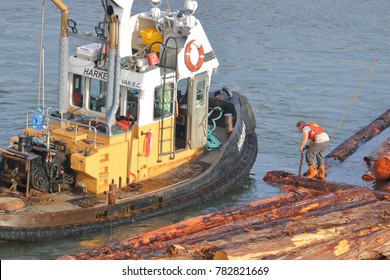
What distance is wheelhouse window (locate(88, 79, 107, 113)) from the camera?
60.7 ft

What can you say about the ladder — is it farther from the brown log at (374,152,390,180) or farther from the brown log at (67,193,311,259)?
the brown log at (374,152,390,180)

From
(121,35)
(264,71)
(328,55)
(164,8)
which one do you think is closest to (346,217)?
(121,35)

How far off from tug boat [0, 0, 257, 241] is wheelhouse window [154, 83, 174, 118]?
17mm

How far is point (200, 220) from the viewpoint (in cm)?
1537

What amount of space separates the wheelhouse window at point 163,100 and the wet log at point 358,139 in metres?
4.30

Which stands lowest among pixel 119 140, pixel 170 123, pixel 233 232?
A: pixel 233 232

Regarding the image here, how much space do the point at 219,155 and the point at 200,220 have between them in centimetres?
427

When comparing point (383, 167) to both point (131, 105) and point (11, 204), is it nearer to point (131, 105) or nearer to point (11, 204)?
point (131, 105)

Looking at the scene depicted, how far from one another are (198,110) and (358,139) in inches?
A: 202

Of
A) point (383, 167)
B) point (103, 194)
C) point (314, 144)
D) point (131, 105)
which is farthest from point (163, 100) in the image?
point (383, 167)

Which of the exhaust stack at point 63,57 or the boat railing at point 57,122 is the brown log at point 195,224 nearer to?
the boat railing at point 57,122

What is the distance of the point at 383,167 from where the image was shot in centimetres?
1980

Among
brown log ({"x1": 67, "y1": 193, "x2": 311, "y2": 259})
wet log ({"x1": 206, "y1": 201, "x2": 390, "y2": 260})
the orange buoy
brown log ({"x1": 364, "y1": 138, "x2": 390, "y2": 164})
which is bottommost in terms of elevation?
brown log ({"x1": 364, "y1": 138, "x2": 390, "y2": 164})

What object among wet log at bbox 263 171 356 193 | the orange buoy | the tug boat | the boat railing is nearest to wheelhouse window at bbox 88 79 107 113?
the tug boat
